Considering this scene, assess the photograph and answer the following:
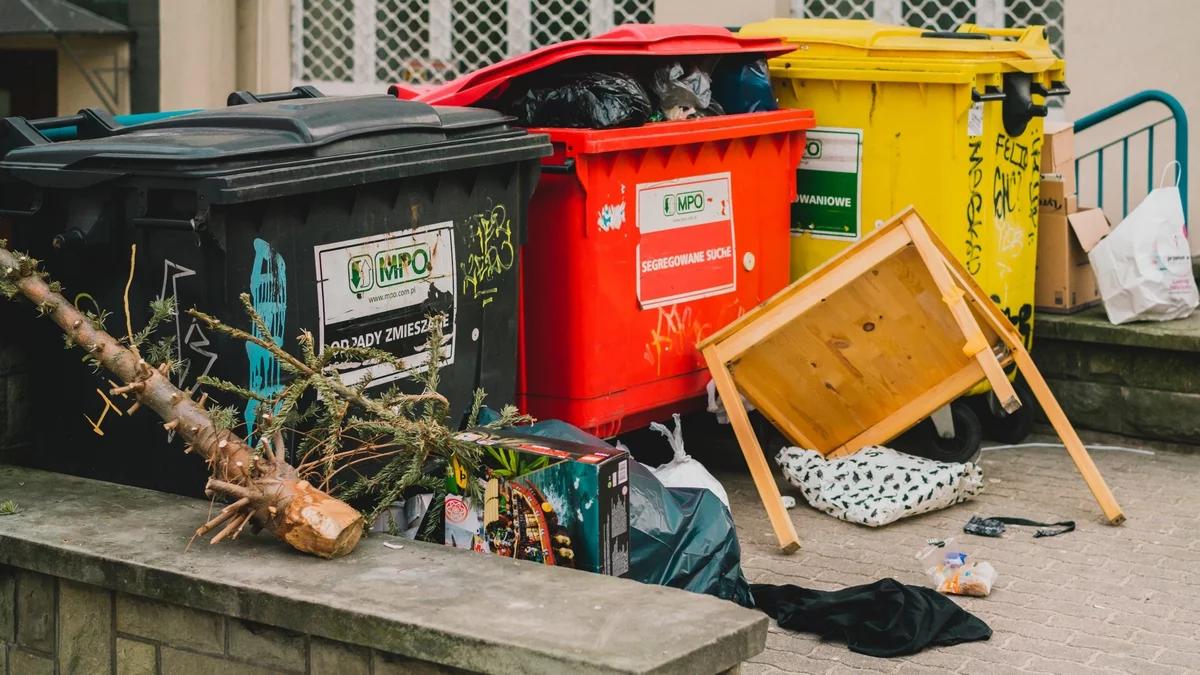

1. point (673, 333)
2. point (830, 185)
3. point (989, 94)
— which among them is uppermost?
point (989, 94)

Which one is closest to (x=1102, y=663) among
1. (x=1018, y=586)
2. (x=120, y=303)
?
(x=1018, y=586)

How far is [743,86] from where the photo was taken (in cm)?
628

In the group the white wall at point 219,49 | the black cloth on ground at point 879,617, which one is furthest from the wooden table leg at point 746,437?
the white wall at point 219,49

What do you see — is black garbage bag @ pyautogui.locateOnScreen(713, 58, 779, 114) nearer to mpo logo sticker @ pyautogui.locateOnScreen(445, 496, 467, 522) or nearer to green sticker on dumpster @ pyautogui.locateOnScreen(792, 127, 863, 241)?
green sticker on dumpster @ pyautogui.locateOnScreen(792, 127, 863, 241)

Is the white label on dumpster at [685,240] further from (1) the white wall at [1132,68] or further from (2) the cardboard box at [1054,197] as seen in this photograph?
(1) the white wall at [1132,68]

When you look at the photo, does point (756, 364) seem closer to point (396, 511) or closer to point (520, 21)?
point (396, 511)

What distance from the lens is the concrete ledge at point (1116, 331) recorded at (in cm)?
644

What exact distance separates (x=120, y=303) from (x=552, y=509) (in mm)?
1250

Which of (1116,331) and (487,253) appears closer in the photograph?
(487,253)

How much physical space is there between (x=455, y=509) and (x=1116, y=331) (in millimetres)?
3689

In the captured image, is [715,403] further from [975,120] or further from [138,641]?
[138,641]

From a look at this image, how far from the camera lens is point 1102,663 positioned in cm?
432

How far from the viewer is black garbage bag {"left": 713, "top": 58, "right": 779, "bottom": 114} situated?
6.27 meters

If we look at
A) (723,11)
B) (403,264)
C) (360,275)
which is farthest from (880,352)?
(723,11)
